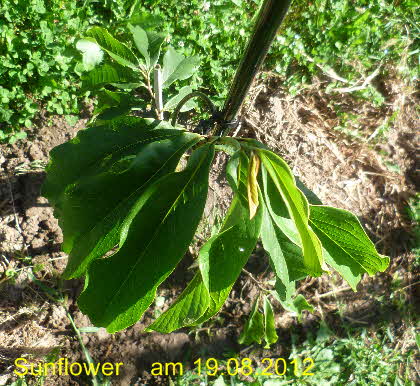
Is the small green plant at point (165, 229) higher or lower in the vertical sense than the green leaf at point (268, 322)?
higher

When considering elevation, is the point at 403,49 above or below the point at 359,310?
above

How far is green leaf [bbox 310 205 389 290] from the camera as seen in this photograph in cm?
86

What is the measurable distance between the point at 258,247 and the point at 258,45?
4.84 ft

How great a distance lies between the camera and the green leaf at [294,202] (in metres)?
0.69

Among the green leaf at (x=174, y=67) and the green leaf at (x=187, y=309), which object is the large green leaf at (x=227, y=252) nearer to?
the green leaf at (x=187, y=309)

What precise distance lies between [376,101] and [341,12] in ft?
1.88

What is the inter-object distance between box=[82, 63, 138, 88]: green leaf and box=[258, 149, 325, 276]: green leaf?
24.8 inches

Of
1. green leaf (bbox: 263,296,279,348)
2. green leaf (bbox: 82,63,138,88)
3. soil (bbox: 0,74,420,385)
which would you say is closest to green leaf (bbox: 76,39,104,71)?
green leaf (bbox: 82,63,138,88)

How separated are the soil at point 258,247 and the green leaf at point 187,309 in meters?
1.02

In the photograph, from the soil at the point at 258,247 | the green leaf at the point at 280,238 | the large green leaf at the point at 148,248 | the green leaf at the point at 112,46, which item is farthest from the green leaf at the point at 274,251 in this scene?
the soil at the point at 258,247

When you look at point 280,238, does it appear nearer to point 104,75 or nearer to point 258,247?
point 104,75

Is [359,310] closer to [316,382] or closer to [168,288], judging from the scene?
[316,382]

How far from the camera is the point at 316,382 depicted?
2078 mm

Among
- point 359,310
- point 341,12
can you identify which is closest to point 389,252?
point 359,310
